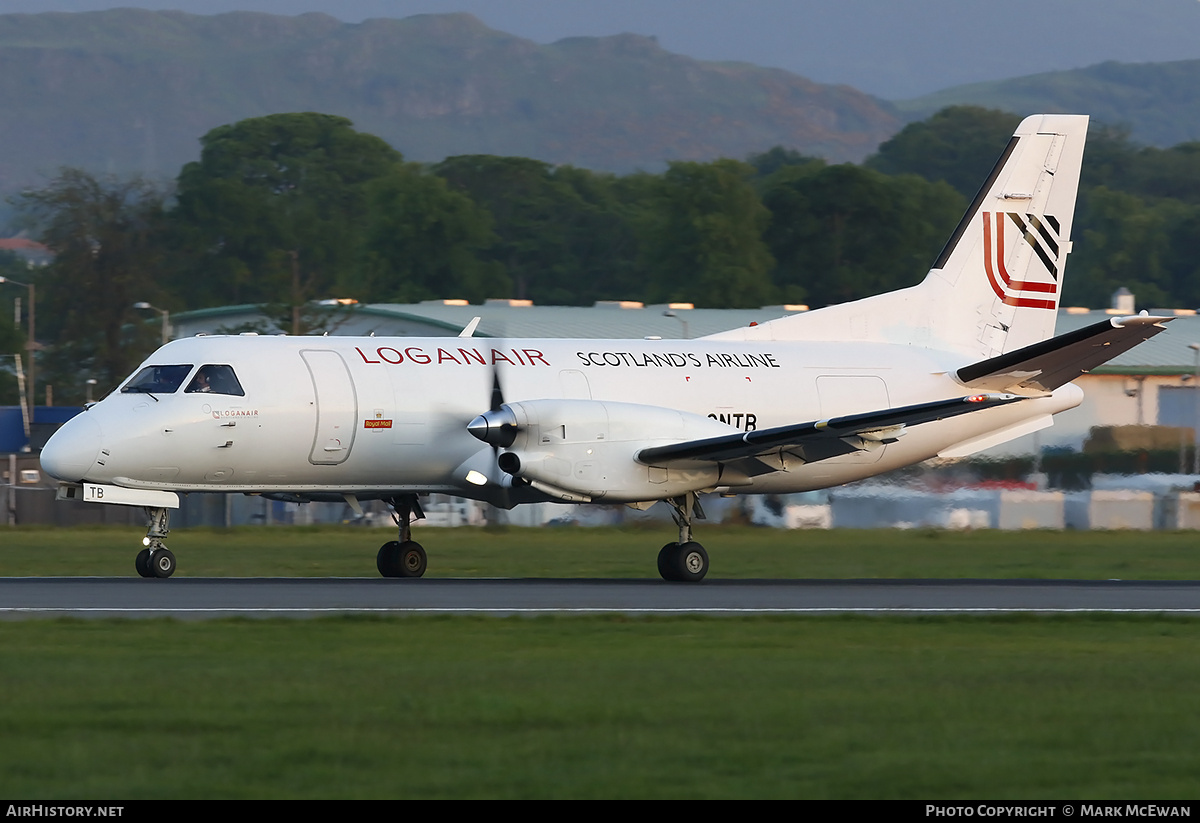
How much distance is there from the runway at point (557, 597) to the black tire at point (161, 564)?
0.26 meters

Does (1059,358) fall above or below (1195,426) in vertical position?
above

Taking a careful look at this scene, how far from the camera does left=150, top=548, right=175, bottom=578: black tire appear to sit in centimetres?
2088

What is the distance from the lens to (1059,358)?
23.2 meters

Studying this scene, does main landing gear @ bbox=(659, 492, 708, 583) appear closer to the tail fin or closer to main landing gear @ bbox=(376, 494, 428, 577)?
main landing gear @ bbox=(376, 494, 428, 577)

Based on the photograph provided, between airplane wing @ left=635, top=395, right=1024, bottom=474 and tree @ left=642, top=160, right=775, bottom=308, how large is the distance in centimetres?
6060

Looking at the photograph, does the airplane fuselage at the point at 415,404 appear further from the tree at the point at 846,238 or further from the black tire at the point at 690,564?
the tree at the point at 846,238

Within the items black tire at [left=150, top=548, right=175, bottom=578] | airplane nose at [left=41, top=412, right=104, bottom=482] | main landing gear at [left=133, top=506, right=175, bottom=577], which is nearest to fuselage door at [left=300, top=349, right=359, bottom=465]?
main landing gear at [left=133, top=506, right=175, bottom=577]

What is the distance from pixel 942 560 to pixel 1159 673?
1368cm

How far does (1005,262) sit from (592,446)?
847 centimetres

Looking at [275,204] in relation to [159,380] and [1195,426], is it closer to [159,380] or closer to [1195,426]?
[1195,426]

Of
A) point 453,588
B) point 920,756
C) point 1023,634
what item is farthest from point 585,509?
point 920,756

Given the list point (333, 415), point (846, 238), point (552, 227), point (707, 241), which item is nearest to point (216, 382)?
point (333, 415)
